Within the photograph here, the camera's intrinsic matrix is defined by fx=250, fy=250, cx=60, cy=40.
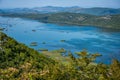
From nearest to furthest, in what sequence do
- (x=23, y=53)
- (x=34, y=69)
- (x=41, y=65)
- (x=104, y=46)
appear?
(x=34, y=69)
(x=41, y=65)
(x=23, y=53)
(x=104, y=46)

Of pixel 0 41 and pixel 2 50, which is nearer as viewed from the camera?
pixel 2 50

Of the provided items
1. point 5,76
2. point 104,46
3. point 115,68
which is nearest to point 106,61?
point 104,46

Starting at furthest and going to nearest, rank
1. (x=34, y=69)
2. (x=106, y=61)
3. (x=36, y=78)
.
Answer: (x=106, y=61), (x=34, y=69), (x=36, y=78)

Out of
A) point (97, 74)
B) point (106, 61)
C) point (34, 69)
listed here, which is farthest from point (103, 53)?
point (34, 69)

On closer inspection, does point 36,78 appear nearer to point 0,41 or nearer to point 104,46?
point 0,41

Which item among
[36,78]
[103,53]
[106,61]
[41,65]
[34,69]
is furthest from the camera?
[103,53]

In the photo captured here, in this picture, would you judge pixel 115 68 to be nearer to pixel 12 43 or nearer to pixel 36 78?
pixel 36 78

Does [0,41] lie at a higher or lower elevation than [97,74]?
higher

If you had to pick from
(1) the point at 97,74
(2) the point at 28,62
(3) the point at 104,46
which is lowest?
(3) the point at 104,46

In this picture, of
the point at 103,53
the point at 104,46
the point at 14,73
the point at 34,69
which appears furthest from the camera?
the point at 104,46
